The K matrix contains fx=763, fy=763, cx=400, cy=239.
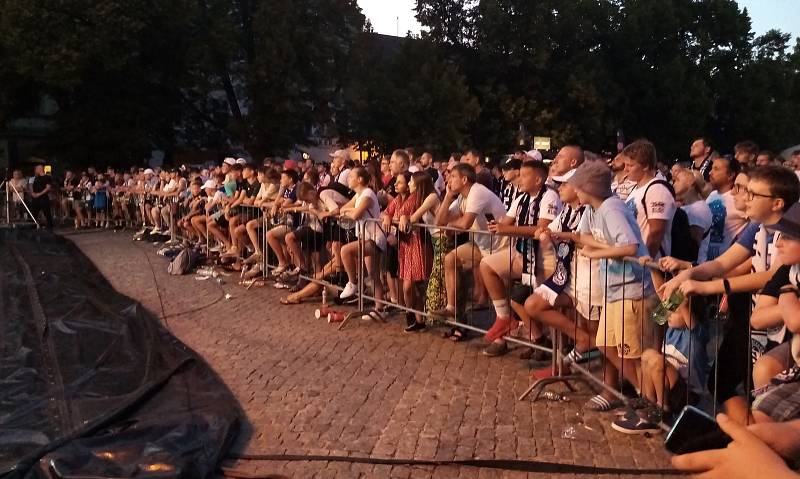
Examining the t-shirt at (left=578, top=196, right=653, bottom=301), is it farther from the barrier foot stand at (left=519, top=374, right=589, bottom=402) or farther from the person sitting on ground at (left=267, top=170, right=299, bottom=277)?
the person sitting on ground at (left=267, top=170, right=299, bottom=277)

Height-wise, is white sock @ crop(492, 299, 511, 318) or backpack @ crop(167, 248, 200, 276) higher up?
white sock @ crop(492, 299, 511, 318)

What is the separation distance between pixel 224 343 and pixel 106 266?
23.0 ft

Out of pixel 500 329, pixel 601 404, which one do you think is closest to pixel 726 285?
pixel 601 404

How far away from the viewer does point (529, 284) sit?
6.92m

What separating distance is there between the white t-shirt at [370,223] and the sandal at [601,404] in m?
3.87

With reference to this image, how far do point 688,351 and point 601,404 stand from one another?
1.05 metres

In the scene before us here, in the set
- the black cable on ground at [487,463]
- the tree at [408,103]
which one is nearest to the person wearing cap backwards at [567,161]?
the black cable on ground at [487,463]

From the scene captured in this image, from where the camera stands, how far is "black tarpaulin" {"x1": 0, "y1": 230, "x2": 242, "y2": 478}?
459 centimetres

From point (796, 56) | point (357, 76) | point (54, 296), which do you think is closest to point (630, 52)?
point (357, 76)

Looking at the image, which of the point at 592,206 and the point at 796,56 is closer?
the point at 592,206

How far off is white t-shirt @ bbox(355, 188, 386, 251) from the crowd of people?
0.02 m

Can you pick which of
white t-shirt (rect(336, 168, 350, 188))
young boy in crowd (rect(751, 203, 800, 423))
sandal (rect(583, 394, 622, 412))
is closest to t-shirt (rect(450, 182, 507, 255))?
sandal (rect(583, 394, 622, 412))

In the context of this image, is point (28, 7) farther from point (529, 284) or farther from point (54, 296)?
point (529, 284)

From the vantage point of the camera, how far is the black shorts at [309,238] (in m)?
10.6
